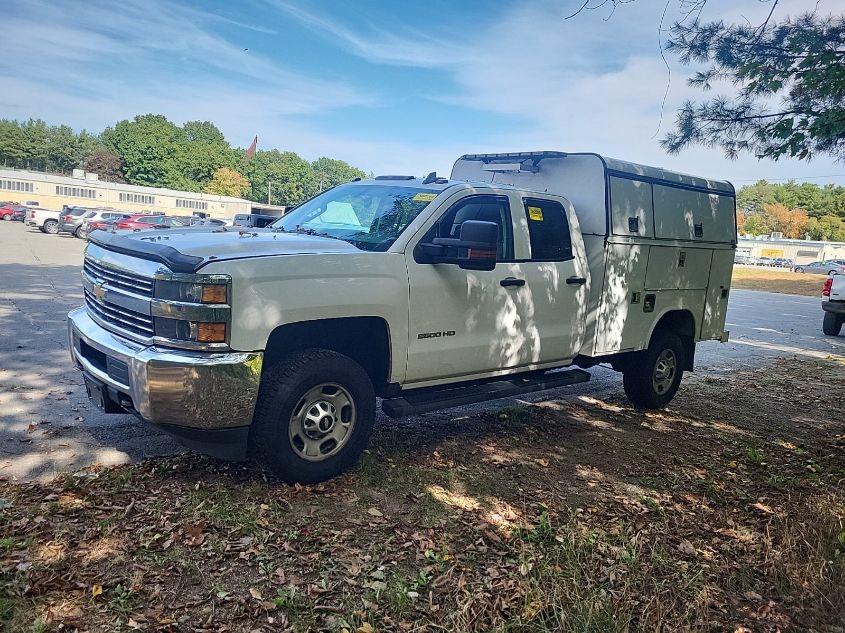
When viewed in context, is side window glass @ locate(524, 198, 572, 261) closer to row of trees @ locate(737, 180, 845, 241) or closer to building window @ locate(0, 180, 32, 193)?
building window @ locate(0, 180, 32, 193)

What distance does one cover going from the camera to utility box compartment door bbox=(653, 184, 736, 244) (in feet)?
22.3

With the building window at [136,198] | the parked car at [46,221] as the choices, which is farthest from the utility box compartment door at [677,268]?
the building window at [136,198]

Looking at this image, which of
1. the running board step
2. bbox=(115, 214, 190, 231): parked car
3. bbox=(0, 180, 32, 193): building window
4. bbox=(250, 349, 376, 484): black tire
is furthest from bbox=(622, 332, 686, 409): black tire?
bbox=(0, 180, 32, 193): building window

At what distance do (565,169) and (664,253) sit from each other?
4.59 feet

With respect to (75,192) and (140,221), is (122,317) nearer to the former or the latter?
(140,221)

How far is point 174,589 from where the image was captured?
10.3 ft

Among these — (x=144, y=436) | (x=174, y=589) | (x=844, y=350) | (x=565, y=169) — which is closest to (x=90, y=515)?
(x=174, y=589)

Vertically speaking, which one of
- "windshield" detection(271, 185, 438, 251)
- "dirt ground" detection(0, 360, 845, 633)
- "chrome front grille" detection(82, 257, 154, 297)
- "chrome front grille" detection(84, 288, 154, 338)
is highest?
"windshield" detection(271, 185, 438, 251)

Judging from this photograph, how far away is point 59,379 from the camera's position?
6.46 m

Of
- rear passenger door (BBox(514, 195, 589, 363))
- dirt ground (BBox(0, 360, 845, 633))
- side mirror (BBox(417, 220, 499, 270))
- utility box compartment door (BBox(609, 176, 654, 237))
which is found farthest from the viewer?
utility box compartment door (BBox(609, 176, 654, 237))

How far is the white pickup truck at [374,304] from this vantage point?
382cm

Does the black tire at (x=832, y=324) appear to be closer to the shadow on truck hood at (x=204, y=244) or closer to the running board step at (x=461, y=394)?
the running board step at (x=461, y=394)

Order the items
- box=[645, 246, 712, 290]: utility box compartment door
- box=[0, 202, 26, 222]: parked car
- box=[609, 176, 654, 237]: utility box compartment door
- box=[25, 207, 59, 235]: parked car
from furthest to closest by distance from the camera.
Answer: box=[0, 202, 26, 222]: parked car → box=[25, 207, 59, 235]: parked car → box=[645, 246, 712, 290]: utility box compartment door → box=[609, 176, 654, 237]: utility box compartment door

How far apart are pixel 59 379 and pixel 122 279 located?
2.93 m
